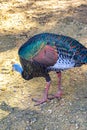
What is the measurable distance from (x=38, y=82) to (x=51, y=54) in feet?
3.08

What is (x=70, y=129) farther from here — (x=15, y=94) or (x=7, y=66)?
(x=7, y=66)

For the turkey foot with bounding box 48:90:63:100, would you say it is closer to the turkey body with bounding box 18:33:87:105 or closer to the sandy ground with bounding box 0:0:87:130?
the sandy ground with bounding box 0:0:87:130

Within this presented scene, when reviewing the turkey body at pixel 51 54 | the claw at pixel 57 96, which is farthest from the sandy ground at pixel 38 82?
the turkey body at pixel 51 54

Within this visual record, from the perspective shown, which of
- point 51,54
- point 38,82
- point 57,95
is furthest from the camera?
point 38,82

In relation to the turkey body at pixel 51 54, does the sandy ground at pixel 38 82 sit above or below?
below

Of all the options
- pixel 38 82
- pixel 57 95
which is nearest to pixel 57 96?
pixel 57 95

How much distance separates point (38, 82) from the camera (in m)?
5.14

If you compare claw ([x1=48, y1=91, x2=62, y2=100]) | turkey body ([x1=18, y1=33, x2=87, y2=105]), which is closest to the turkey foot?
claw ([x1=48, y1=91, x2=62, y2=100])

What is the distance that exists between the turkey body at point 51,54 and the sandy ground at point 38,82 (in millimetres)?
548

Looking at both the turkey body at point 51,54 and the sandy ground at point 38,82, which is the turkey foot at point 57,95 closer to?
the sandy ground at point 38,82

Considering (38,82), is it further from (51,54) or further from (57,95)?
(51,54)

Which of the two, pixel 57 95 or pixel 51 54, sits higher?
pixel 51 54

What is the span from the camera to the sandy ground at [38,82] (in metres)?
4.36

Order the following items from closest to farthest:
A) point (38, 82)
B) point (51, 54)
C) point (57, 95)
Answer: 1. point (51, 54)
2. point (57, 95)
3. point (38, 82)
